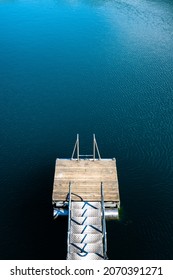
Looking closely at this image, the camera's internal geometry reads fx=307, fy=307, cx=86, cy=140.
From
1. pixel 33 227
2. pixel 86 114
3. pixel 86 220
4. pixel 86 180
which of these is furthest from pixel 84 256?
pixel 86 114

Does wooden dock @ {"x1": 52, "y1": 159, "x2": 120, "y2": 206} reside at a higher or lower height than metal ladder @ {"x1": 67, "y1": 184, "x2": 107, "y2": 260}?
higher

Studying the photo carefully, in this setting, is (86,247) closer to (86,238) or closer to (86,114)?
(86,238)

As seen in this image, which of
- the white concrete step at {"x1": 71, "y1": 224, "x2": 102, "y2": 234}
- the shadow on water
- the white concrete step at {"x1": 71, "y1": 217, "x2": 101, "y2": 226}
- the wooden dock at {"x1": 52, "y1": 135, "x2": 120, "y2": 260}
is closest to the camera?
the wooden dock at {"x1": 52, "y1": 135, "x2": 120, "y2": 260}

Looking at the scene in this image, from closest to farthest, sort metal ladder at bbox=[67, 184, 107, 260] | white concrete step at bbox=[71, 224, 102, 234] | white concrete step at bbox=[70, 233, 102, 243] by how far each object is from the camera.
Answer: metal ladder at bbox=[67, 184, 107, 260], white concrete step at bbox=[70, 233, 102, 243], white concrete step at bbox=[71, 224, 102, 234]

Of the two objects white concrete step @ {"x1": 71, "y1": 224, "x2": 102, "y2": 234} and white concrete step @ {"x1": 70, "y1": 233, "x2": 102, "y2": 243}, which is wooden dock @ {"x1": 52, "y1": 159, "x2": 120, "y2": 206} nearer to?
white concrete step @ {"x1": 71, "y1": 224, "x2": 102, "y2": 234}

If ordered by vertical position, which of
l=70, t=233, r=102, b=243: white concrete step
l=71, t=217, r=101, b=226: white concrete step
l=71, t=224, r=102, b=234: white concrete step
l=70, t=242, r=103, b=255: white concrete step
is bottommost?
l=70, t=242, r=103, b=255: white concrete step

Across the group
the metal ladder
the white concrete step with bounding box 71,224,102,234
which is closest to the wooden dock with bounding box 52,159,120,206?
the metal ladder

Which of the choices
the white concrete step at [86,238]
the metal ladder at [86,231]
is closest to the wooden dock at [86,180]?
the metal ladder at [86,231]
